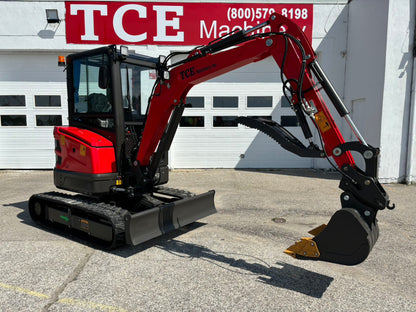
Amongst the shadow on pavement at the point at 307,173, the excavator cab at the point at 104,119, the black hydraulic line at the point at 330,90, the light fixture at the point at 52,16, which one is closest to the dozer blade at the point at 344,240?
the black hydraulic line at the point at 330,90

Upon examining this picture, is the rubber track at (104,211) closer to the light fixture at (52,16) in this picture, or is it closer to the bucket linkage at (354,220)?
→ the bucket linkage at (354,220)

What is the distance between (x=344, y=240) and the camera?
292 cm

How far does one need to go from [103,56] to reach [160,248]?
9.21 feet

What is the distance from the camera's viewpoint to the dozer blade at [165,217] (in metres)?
3.81

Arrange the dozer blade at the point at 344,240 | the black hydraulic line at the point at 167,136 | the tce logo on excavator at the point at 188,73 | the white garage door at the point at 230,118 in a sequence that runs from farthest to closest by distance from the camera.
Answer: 1. the white garage door at the point at 230,118
2. the black hydraulic line at the point at 167,136
3. the tce logo on excavator at the point at 188,73
4. the dozer blade at the point at 344,240

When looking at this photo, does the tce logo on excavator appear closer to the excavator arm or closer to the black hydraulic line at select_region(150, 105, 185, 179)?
the excavator arm

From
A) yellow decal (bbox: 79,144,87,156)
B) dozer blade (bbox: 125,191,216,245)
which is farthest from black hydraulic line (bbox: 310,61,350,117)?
yellow decal (bbox: 79,144,87,156)

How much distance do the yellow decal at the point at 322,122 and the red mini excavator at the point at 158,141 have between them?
0.01 m

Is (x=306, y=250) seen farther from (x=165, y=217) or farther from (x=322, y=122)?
(x=165, y=217)

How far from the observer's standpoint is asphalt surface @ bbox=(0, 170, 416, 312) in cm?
291

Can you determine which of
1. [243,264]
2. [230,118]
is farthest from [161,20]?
[243,264]

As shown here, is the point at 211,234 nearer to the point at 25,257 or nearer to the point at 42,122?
the point at 25,257

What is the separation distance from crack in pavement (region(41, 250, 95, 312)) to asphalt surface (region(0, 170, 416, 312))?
0.01 metres

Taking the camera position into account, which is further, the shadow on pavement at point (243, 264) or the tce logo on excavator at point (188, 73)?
the tce logo on excavator at point (188, 73)
